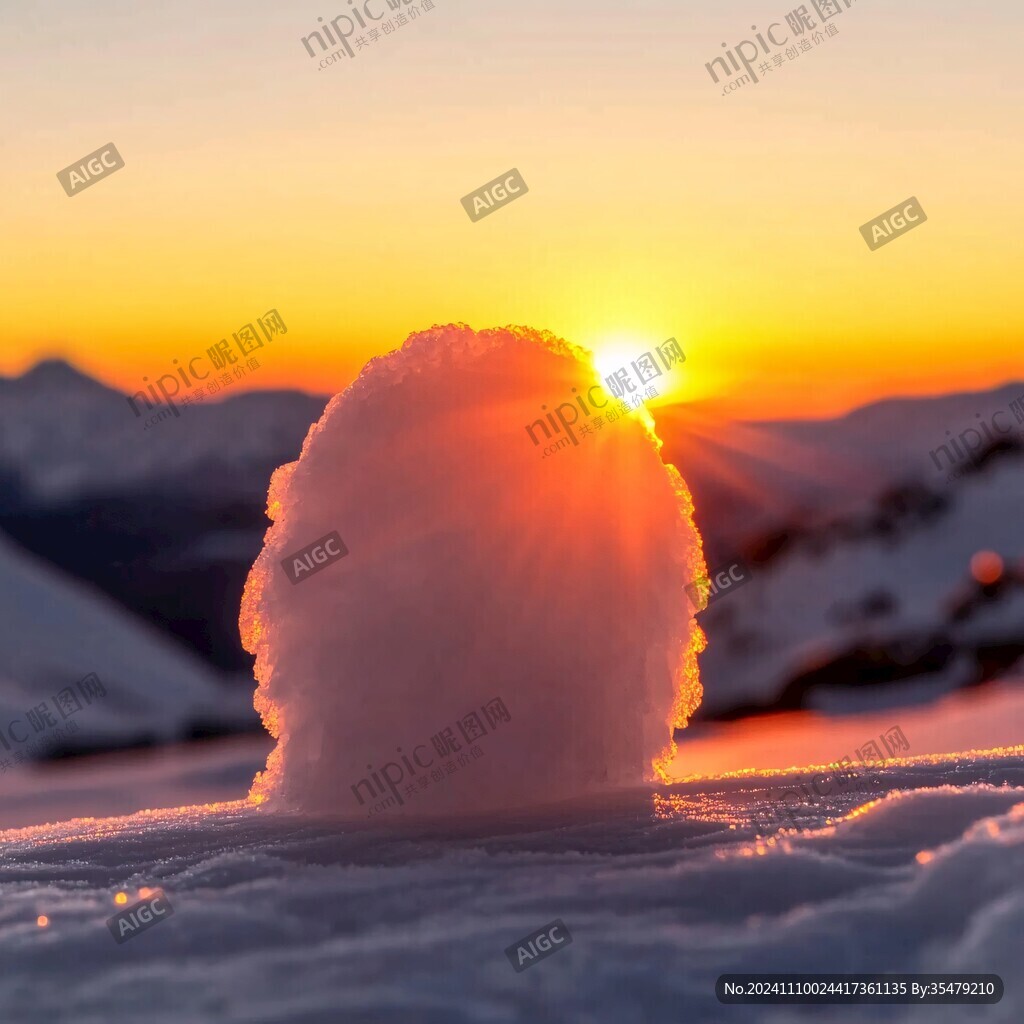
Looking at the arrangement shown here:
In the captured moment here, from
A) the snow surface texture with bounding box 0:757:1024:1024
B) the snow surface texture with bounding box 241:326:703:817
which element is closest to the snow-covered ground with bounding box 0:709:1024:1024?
the snow surface texture with bounding box 0:757:1024:1024

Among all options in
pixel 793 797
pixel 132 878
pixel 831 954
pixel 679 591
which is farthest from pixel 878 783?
pixel 132 878

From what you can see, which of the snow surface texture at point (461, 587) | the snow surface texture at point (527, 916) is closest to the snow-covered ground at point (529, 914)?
the snow surface texture at point (527, 916)

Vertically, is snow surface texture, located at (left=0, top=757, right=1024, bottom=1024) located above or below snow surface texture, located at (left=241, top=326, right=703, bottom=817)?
below

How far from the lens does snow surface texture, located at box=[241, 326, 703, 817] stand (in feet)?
38.7

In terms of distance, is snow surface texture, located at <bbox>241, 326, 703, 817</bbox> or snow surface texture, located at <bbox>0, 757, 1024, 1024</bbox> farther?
snow surface texture, located at <bbox>241, 326, 703, 817</bbox>

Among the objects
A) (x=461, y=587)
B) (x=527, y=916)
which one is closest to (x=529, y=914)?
(x=527, y=916)

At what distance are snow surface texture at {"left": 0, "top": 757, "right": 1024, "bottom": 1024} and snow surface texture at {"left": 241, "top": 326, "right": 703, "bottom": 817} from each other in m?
0.77

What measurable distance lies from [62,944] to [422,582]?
12.6 feet

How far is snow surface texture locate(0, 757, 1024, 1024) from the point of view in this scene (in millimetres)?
8633

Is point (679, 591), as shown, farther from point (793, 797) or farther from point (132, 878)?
point (132, 878)

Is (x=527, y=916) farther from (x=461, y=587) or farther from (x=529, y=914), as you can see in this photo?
(x=461, y=587)

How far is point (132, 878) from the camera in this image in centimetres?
1077

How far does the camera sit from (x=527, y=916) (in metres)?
9.38

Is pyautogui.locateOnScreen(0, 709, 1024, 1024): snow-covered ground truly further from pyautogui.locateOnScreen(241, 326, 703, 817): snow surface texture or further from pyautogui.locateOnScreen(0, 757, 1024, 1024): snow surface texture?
pyautogui.locateOnScreen(241, 326, 703, 817): snow surface texture
